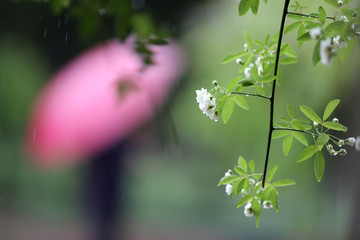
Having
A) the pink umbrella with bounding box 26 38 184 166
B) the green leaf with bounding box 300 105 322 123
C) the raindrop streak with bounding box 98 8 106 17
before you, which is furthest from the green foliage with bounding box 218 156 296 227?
the pink umbrella with bounding box 26 38 184 166

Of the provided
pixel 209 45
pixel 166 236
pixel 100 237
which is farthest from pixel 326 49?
pixel 166 236

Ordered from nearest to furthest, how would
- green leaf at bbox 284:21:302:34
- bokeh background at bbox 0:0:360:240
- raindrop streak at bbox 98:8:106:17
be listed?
green leaf at bbox 284:21:302:34
raindrop streak at bbox 98:8:106:17
bokeh background at bbox 0:0:360:240

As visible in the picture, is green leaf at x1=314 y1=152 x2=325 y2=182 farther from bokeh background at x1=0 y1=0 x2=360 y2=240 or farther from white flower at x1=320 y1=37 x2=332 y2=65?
bokeh background at x1=0 y1=0 x2=360 y2=240

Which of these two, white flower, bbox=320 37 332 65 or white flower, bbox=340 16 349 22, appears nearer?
white flower, bbox=320 37 332 65

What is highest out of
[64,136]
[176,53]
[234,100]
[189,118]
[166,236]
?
[176,53]

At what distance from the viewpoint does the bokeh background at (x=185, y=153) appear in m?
3.71

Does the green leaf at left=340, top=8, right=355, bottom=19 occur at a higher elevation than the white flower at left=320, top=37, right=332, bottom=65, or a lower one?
higher

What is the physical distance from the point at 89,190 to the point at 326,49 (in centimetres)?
437

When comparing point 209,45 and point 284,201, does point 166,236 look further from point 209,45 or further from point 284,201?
point 209,45

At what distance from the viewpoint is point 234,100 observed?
0.66 meters

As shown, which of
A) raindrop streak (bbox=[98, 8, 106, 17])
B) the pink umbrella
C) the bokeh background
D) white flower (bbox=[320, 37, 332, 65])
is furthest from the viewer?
the pink umbrella

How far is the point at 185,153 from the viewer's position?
4.79 metres

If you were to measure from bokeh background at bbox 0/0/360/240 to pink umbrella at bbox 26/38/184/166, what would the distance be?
0.14 metres

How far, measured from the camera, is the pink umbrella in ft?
13.8
